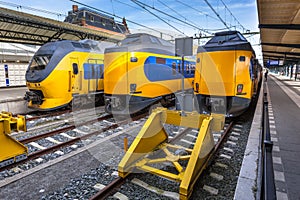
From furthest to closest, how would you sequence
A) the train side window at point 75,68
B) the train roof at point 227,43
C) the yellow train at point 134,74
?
the train side window at point 75,68 → the yellow train at point 134,74 → the train roof at point 227,43

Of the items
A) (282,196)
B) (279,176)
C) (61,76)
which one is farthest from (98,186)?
(61,76)

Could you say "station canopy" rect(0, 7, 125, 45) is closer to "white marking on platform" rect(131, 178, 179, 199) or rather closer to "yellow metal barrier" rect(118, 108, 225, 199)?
"yellow metal barrier" rect(118, 108, 225, 199)

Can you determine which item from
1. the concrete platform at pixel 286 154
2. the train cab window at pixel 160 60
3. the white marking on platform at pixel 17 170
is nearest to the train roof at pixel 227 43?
the train cab window at pixel 160 60

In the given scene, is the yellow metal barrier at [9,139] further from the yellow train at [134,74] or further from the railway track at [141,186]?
the yellow train at [134,74]

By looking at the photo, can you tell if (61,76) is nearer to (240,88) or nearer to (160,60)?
(160,60)

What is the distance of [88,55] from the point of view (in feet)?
31.1

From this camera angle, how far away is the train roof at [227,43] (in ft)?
21.9

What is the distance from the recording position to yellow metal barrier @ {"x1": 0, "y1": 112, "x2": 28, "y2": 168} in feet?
13.2

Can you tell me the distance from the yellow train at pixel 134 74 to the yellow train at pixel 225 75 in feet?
6.19

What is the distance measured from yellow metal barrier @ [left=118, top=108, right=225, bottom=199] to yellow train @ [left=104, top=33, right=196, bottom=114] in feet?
11.2

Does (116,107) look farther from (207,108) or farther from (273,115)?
(273,115)

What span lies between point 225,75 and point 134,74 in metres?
3.10

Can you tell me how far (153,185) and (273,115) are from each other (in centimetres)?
675

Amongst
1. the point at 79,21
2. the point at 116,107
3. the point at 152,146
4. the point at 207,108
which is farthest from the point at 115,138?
the point at 79,21
